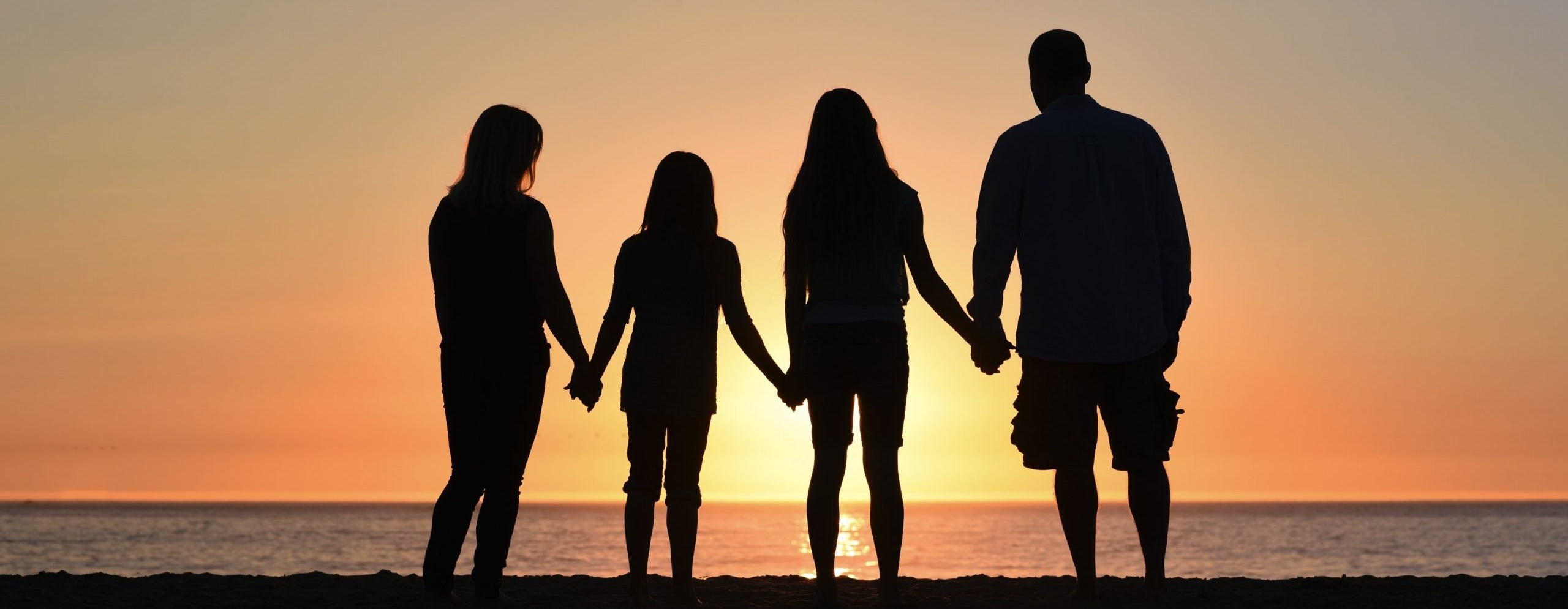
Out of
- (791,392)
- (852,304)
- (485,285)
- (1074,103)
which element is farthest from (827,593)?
(1074,103)

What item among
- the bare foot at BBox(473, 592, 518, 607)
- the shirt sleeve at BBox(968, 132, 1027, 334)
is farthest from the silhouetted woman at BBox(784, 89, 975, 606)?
the bare foot at BBox(473, 592, 518, 607)

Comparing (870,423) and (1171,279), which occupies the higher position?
(1171,279)

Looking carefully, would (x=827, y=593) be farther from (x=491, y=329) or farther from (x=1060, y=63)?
(x=1060, y=63)

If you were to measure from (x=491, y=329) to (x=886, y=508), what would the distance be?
1890mm

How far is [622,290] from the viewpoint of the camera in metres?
6.52

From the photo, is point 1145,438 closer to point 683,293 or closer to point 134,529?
point 683,293

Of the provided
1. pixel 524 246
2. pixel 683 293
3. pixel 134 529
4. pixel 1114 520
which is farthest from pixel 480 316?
pixel 1114 520

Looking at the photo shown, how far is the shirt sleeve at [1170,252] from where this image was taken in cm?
592

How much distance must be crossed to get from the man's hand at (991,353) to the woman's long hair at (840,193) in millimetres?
582

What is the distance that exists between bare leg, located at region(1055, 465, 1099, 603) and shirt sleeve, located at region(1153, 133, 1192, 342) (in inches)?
27.5

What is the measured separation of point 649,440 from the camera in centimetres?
636

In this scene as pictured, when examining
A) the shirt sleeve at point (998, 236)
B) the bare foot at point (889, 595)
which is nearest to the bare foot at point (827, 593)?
the bare foot at point (889, 595)

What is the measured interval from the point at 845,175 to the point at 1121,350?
1.34 metres

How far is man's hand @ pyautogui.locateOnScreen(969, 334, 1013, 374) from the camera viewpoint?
5.97 m
